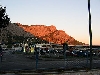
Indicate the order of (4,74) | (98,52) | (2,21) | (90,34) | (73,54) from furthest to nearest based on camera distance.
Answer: (98,52) → (73,54) → (2,21) → (90,34) → (4,74)

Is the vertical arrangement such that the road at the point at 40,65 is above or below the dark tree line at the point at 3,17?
below

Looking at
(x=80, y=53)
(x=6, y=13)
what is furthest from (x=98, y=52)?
(x=6, y=13)

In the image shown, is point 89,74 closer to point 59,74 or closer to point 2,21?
point 59,74

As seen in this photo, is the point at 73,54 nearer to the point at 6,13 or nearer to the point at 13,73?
the point at 6,13

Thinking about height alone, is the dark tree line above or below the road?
above

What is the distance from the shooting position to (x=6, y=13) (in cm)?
2653

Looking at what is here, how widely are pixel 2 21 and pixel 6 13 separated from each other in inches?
44.7

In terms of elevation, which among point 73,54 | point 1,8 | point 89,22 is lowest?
point 73,54

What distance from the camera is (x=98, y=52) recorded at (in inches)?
2520

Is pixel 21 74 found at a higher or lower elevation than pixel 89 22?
lower

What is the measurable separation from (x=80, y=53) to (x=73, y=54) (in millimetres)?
1863

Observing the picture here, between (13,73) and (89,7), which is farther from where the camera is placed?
(89,7)

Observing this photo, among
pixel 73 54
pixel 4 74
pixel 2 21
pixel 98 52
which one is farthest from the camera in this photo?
pixel 98 52

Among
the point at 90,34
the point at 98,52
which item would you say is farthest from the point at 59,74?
the point at 98,52
